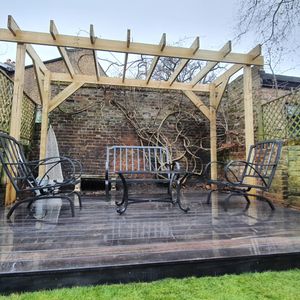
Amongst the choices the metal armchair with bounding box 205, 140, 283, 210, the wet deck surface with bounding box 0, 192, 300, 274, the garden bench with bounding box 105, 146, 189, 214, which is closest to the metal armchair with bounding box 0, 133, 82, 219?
the wet deck surface with bounding box 0, 192, 300, 274

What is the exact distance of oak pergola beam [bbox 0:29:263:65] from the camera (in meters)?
3.18

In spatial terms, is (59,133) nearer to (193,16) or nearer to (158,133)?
(158,133)

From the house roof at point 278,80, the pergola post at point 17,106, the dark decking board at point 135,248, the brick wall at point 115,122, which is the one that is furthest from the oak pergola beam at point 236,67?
the pergola post at point 17,106

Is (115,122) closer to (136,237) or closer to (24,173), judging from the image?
(24,173)

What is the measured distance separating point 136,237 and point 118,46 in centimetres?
281

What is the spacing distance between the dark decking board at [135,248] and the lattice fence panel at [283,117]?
170cm

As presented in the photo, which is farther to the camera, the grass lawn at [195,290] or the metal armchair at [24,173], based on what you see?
the metal armchair at [24,173]

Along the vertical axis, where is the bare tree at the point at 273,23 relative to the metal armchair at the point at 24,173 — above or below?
above

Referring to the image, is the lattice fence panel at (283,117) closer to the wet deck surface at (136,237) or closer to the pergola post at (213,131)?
the pergola post at (213,131)

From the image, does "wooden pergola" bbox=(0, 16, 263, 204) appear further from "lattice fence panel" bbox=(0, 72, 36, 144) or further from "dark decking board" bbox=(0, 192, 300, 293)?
"dark decking board" bbox=(0, 192, 300, 293)

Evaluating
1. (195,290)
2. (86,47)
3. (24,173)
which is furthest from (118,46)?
(195,290)

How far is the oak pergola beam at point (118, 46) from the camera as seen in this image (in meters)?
3.18

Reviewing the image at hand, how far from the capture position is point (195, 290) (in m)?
1.20

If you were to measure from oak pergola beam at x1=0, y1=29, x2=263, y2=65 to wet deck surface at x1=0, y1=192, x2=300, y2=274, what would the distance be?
7.79 ft
